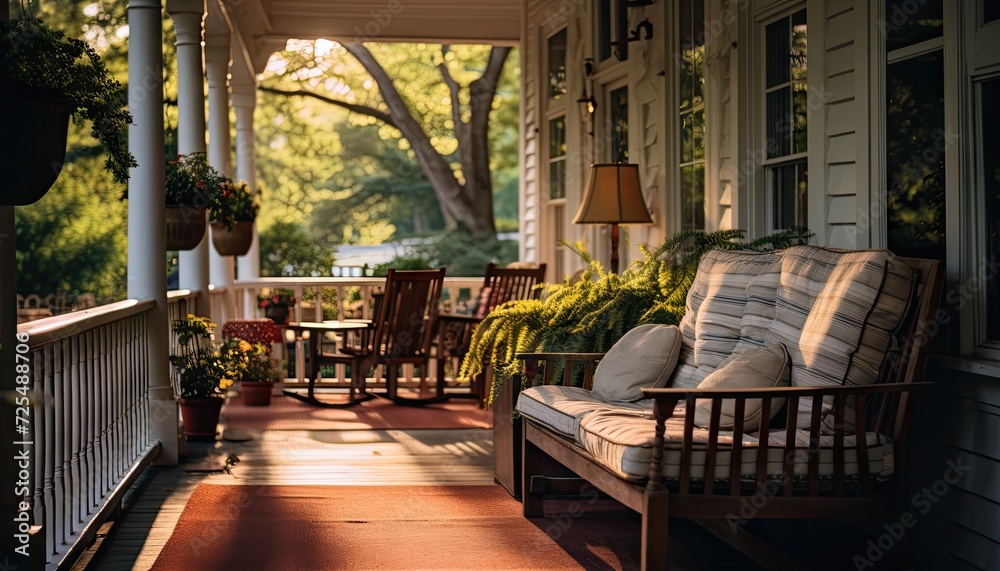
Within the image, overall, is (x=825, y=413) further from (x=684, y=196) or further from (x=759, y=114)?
(x=684, y=196)

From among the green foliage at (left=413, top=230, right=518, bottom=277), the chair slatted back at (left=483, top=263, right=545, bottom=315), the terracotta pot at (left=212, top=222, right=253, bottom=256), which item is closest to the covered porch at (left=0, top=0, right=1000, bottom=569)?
the chair slatted back at (left=483, top=263, right=545, bottom=315)

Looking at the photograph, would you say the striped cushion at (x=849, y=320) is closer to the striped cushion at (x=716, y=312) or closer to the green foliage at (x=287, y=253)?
the striped cushion at (x=716, y=312)

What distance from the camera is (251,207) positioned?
734 cm

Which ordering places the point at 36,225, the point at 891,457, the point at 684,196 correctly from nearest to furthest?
the point at 891,457
the point at 684,196
the point at 36,225

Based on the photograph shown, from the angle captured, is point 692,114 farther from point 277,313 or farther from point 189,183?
point 277,313

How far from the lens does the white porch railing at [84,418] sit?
3.13 meters

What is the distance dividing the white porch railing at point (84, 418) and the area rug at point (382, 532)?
0.32 meters

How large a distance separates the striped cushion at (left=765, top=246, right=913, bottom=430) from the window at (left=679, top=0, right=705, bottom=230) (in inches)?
91.7

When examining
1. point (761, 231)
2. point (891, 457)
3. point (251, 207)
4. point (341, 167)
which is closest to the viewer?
point (891, 457)

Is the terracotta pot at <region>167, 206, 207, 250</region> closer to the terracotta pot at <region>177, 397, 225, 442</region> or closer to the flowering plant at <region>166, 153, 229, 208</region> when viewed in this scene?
the flowering plant at <region>166, 153, 229, 208</region>

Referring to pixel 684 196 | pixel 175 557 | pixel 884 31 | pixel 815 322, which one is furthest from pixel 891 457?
pixel 684 196

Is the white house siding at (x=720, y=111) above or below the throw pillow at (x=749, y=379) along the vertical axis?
above

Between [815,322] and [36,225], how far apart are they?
1694cm
